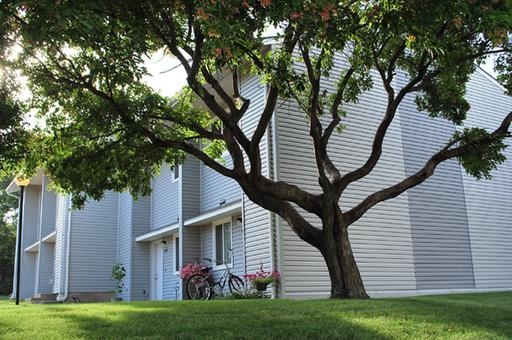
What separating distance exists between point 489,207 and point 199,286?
1036 cm

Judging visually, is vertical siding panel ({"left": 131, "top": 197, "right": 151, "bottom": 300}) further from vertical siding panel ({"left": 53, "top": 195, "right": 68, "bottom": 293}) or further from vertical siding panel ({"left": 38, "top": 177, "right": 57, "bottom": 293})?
vertical siding panel ({"left": 38, "top": 177, "right": 57, "bottom": 293})

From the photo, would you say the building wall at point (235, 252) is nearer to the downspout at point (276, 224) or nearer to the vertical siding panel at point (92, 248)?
the downspout at point (276, 224)

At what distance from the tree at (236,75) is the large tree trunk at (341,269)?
2 cm

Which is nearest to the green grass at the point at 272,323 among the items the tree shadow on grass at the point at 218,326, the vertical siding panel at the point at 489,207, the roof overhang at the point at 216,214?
the tree shadow on grass at the point at 218,326

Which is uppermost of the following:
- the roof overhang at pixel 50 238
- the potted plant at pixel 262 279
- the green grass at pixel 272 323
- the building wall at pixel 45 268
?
the roof overhang at pixel 50 238

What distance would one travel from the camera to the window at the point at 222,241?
17641mm

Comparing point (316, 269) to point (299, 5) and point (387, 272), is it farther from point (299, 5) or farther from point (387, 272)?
point (299, 5)

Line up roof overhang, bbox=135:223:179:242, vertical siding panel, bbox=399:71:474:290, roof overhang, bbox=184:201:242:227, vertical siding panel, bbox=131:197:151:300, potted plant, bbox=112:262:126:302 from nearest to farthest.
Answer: roof overhang, bbox=184:201:242:227, vertical siding panel, bbox=399:71:474:290, roof overhang, bbox=135:223:179:242, potted plant, bbox=112:262:126:302, vertical siding panel, bbox=131:197:151:300

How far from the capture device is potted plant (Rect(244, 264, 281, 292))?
1324 cm

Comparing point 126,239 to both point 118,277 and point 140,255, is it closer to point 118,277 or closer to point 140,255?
point 140,255

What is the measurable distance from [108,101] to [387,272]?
9.06 metres

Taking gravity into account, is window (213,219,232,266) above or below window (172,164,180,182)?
below

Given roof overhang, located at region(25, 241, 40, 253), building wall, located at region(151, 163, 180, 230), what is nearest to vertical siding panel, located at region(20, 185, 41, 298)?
roof overhang, located at region(25, 241, 40, 253)

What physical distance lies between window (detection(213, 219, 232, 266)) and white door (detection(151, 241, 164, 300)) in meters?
4.83
